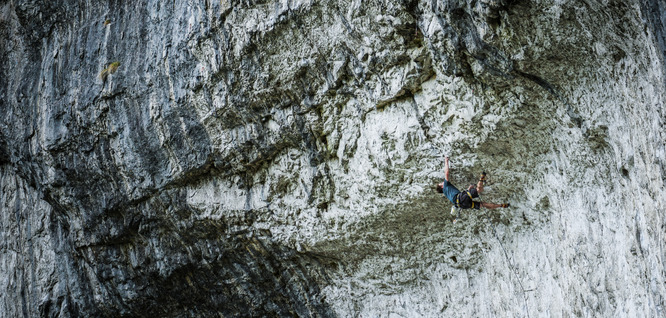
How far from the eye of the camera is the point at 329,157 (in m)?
10.9

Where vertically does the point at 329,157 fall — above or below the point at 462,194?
above

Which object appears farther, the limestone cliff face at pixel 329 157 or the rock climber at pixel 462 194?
the rock climber at pixel 462 194

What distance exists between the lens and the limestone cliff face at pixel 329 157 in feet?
25.6

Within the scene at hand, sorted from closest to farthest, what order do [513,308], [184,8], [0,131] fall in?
[513,308]
[184,8]
[0,131]

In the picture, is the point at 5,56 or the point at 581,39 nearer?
the point at 581,39

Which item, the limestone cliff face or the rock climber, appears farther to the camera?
the rock climber

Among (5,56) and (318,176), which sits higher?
(5,56)

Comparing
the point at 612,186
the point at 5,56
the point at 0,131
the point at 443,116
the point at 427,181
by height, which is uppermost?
the point at 5,56

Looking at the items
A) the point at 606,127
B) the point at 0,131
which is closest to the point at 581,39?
the point at 606,127

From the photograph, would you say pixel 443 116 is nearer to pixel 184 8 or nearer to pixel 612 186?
pixel 612 186

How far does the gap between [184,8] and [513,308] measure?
26.3 feet

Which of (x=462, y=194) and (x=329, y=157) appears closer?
(x=462, y=194)

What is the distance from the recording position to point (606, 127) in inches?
305

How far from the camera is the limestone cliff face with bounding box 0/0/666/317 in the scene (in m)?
7.79
